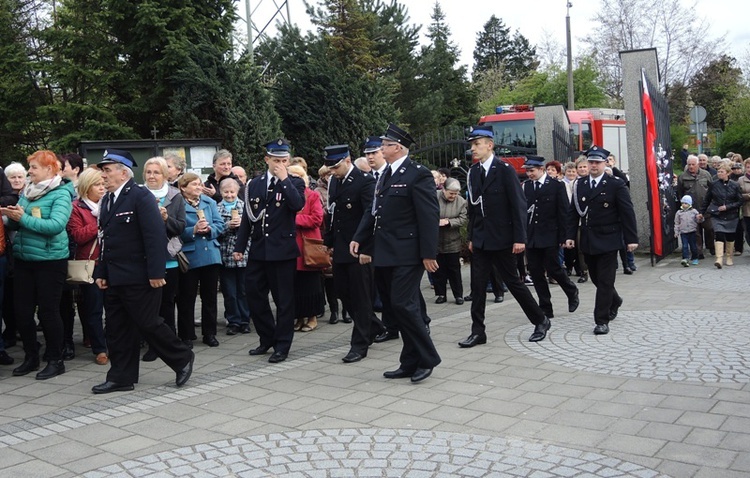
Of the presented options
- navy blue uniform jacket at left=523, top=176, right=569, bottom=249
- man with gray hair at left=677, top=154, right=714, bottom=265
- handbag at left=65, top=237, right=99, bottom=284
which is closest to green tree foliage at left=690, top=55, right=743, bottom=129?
man with gray hair at left=677, top=154, right=714, bottom=265

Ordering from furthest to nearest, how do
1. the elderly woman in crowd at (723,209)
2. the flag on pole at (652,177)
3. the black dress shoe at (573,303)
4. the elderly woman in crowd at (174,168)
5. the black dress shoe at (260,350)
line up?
the flag on pole at (652,177) < the elderly woman in crowd at (723,209) < the black dress shoe at (573,303) < the elderly woman in crowd at (174,168) < the black dress shoe at (260,350)

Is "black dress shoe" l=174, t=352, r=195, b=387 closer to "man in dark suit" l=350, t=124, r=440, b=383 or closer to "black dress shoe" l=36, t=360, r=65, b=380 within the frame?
"black dress shoe" l=36, t=360, r=65, b=380

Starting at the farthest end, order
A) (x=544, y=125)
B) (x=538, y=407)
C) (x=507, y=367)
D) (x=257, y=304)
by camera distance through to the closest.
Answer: (x=544, y=125)
(x=257, y=304)
(x=507, y=367)
(x=538, y=407)

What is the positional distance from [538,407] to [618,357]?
1.76 metres

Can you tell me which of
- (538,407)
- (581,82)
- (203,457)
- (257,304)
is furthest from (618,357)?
(581,82)

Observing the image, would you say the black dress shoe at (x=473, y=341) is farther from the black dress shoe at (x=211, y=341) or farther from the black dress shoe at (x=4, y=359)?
the black dress shoe at (x=4, y=359)

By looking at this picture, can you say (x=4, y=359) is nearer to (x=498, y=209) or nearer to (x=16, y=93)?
(x=498, y=209)

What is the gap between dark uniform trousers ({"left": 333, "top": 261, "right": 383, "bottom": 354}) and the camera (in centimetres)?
733

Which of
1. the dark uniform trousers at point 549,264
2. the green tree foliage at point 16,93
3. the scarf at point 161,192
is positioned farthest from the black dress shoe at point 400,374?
the green tree foliage at point 16,93

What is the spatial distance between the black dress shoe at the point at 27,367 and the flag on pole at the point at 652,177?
1014cm

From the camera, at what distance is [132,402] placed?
6.01m

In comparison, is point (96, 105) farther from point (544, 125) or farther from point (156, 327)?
point (156, 327)

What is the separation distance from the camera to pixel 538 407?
547 cm

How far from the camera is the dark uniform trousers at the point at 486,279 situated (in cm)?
764
